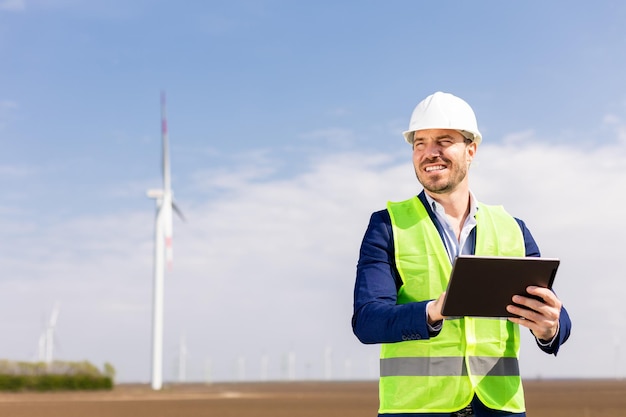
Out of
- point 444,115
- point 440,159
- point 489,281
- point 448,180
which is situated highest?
point 444,115

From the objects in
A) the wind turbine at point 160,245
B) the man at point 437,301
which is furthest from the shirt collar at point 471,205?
the wind turbine at point 160,245

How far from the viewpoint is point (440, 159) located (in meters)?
4.58

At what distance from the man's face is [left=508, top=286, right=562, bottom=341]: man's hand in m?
0.82

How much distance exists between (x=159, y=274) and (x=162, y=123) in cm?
1175

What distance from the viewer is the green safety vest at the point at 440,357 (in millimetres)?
4359

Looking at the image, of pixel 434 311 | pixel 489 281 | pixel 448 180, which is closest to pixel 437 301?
pixel 434 311

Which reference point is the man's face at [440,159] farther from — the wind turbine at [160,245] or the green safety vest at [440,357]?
the wind turbine at [160,245]

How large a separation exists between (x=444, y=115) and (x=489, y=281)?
1.09 meters

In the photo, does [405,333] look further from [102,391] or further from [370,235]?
[102,391]

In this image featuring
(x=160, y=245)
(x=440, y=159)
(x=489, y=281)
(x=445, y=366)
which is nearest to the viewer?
(x=489, y=281)

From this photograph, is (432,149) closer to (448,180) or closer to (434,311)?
(448,180)

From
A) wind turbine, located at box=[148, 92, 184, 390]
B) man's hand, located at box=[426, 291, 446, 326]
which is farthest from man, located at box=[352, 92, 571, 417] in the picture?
wind turbine, located at box=[148, 92, 184, 390]

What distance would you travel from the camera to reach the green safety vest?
172 inches

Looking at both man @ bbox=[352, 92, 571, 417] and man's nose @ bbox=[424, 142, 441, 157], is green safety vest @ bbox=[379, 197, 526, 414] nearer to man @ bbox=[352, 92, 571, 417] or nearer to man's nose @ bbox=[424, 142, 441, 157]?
man @ bbox=[352, 92, 571, 417]
